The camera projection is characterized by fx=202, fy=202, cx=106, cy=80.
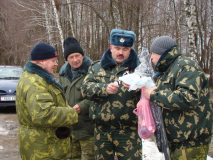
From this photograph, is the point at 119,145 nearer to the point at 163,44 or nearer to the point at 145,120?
the point at 145,120

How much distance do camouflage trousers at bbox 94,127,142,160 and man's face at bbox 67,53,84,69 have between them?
108 cm

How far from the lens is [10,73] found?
28.8 ft

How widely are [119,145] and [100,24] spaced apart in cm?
1684

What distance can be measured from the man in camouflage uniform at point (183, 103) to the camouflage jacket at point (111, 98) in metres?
0.46

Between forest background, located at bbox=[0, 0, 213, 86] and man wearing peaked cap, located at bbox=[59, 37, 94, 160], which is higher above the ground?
forest background, located at bbox=[0, 0, 213, 86]

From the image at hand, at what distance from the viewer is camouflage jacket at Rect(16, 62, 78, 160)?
195 centimetres

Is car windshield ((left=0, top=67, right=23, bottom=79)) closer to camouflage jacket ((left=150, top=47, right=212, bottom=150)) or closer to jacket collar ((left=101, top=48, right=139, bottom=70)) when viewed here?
jacket collar ((left=101, top=48, right=139, bottom=70))

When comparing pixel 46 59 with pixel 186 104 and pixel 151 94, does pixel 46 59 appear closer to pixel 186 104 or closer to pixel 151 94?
pixel 151 94

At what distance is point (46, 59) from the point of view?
2.20 metres

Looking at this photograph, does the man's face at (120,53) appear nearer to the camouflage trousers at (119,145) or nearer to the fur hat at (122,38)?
the fur hat at (122,38)

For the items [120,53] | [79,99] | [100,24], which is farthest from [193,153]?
[100,24]

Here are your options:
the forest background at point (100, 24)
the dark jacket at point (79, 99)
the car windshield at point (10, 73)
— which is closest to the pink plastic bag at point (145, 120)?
the dark jacket at point (79, 99)

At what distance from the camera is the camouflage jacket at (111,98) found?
7.95 feet

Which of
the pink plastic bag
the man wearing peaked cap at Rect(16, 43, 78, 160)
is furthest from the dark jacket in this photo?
the pink plastic bag
